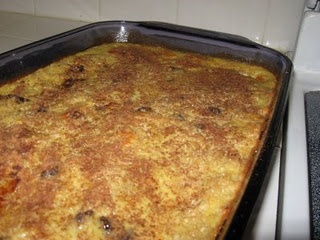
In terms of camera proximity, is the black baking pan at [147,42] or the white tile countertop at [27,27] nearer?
the black baking pan at [147,42]

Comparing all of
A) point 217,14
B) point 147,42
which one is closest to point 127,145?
point 147,42

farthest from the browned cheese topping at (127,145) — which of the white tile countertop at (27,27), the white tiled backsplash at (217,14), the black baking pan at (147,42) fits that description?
the white tile countertop at (27,27)

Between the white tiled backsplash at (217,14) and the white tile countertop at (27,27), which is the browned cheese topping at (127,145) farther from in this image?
the white tile countertop at (27,27)

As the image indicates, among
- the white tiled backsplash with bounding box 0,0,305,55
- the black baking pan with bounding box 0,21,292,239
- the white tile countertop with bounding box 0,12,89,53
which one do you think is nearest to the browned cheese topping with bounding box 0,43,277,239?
the black baking pan with bounding box 0,21,292,239

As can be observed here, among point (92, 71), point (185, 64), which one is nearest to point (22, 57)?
point (92, 71)

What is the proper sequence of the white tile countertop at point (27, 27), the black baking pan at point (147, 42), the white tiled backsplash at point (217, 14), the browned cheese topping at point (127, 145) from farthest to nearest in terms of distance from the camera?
the white tile countertop at point (27, 27)
the white tiled backsplash at point (217, 14)
the black baking pan at point (147, 42)
the browned cheese topping at point (127, 145)
